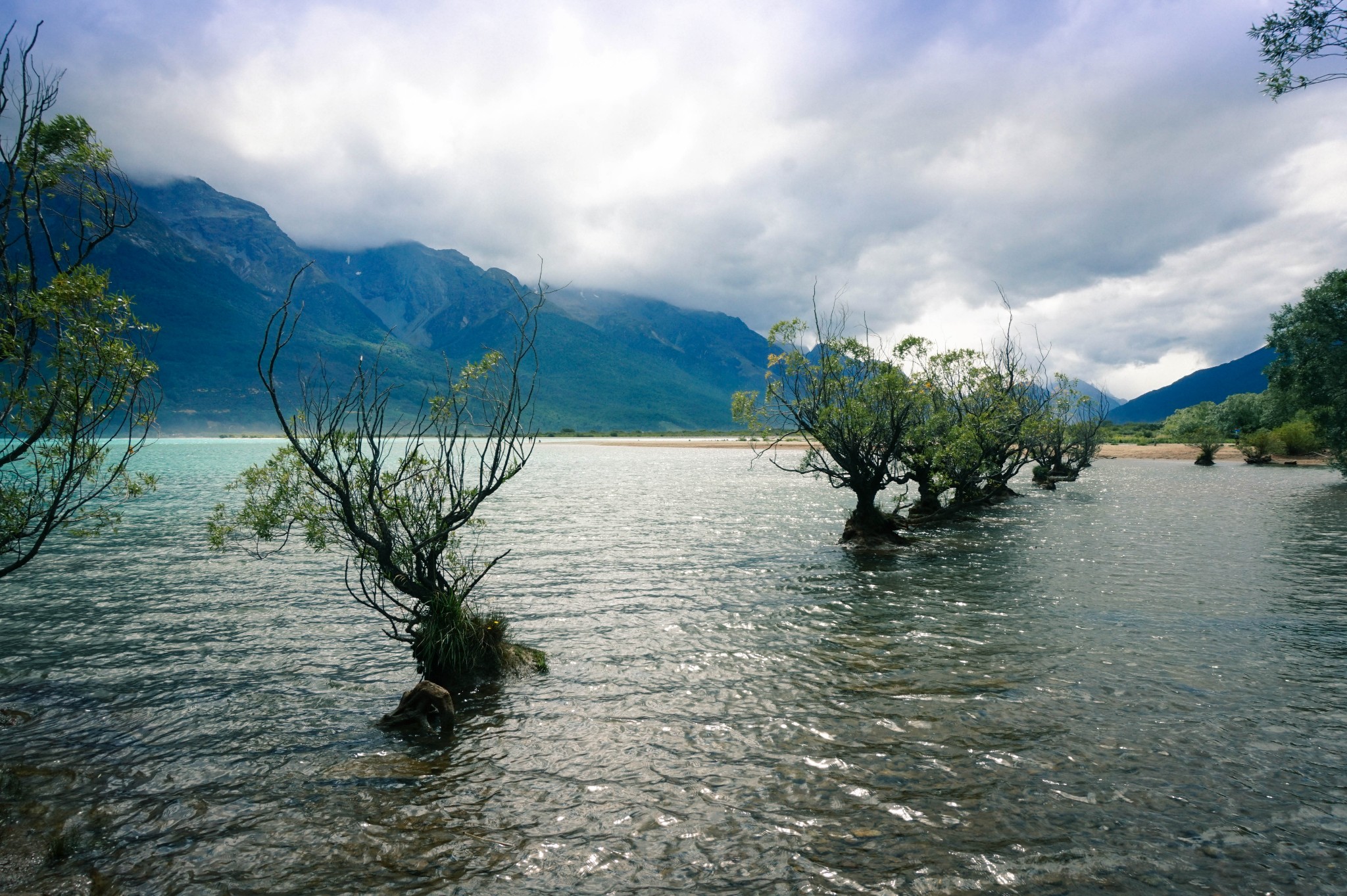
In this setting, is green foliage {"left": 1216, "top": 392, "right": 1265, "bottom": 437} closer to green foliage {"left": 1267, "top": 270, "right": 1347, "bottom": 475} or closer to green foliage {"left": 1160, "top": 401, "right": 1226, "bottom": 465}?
green foliage {"left": 1160, "top": 401, "right": 1226, "bottom": 465}

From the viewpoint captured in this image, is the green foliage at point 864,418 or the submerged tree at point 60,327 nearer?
the submerged tree at point 60,327

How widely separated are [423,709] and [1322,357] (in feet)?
260

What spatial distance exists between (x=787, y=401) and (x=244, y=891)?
86.8ft

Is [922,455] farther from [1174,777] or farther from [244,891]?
[244,891]

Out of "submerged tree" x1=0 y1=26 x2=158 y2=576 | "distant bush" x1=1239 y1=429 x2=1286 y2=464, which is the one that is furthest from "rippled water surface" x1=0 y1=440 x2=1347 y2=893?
"distant bush" x1=1239 y1=429 x2=1286 y2=464

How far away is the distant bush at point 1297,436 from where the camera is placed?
82.1 meters

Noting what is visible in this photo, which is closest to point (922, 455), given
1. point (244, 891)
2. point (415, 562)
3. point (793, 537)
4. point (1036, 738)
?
point (793, 537)

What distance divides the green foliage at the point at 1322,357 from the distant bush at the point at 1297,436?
24.8m

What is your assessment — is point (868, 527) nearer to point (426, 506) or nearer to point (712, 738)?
point (712, 738)

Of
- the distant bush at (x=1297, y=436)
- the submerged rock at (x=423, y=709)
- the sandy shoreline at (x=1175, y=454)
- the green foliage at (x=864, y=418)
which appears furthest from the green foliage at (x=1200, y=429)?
the submerged rock at (x=423, y=709)

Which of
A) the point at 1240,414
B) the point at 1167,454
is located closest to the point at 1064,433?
the point at 1167,454

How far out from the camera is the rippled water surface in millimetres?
7543

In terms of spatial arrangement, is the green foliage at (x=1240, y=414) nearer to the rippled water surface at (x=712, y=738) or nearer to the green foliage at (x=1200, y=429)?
the green foliage at (x=1200, y=429)

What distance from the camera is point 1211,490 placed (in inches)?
2083
